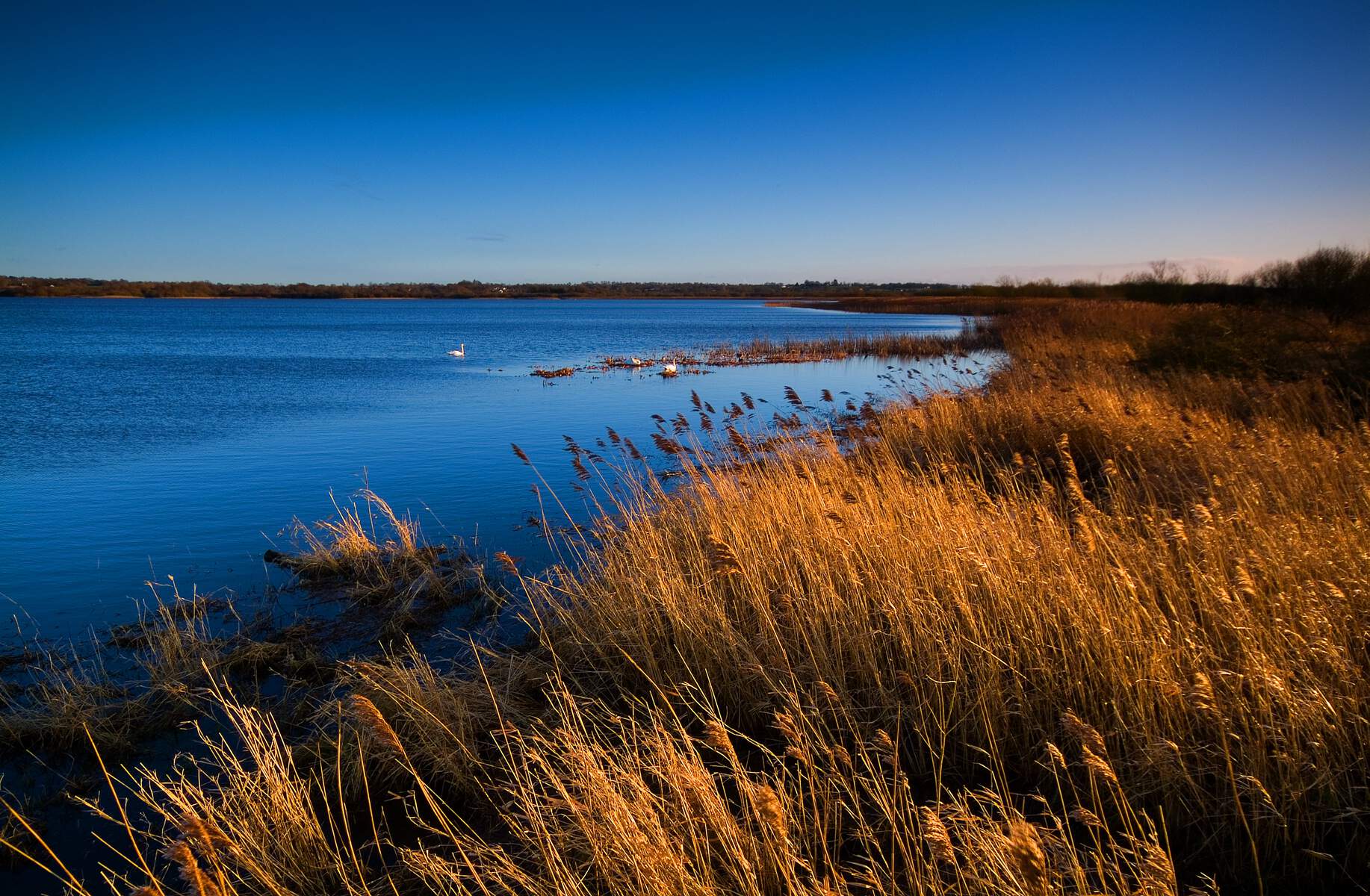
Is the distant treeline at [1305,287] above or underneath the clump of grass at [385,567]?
above

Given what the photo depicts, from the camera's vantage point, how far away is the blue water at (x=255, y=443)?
9.30 m

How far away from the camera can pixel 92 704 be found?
5.51 m

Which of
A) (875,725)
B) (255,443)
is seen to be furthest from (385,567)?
(255,443)

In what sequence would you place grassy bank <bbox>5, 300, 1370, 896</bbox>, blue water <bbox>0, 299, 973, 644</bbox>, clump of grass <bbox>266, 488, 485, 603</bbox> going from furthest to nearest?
blue water <bbox>0, 299, 973, 644</bbox> < clump of grass <bbox>266, 488, 485, 603</bbox> < grassy bank <bbox>5, 300, 1370, 896</bbox>

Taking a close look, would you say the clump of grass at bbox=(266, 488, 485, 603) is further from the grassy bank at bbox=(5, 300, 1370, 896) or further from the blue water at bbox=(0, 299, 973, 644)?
the grassy bank at bbox=(5, 300, 1370, 896)

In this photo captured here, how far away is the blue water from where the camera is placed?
366 inches

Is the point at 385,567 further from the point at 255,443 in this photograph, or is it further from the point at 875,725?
the point at 255,443

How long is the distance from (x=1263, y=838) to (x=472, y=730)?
4.47 meters

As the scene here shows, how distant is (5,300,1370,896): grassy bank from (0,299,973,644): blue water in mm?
4251

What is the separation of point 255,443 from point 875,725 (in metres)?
18.0

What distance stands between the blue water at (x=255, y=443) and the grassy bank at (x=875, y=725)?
4.25 m

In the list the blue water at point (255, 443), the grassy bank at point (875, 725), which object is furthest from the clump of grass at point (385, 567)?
the grassy bank at point (875, 725)

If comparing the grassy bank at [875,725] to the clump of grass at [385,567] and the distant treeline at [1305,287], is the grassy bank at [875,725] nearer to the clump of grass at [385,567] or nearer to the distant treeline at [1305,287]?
the clump of grass at [385,567]

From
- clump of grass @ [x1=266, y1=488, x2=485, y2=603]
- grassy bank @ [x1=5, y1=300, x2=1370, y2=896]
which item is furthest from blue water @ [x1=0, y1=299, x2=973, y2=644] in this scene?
grassy bank @ [x1=5, y1=300, x2=1370, y2=896]
